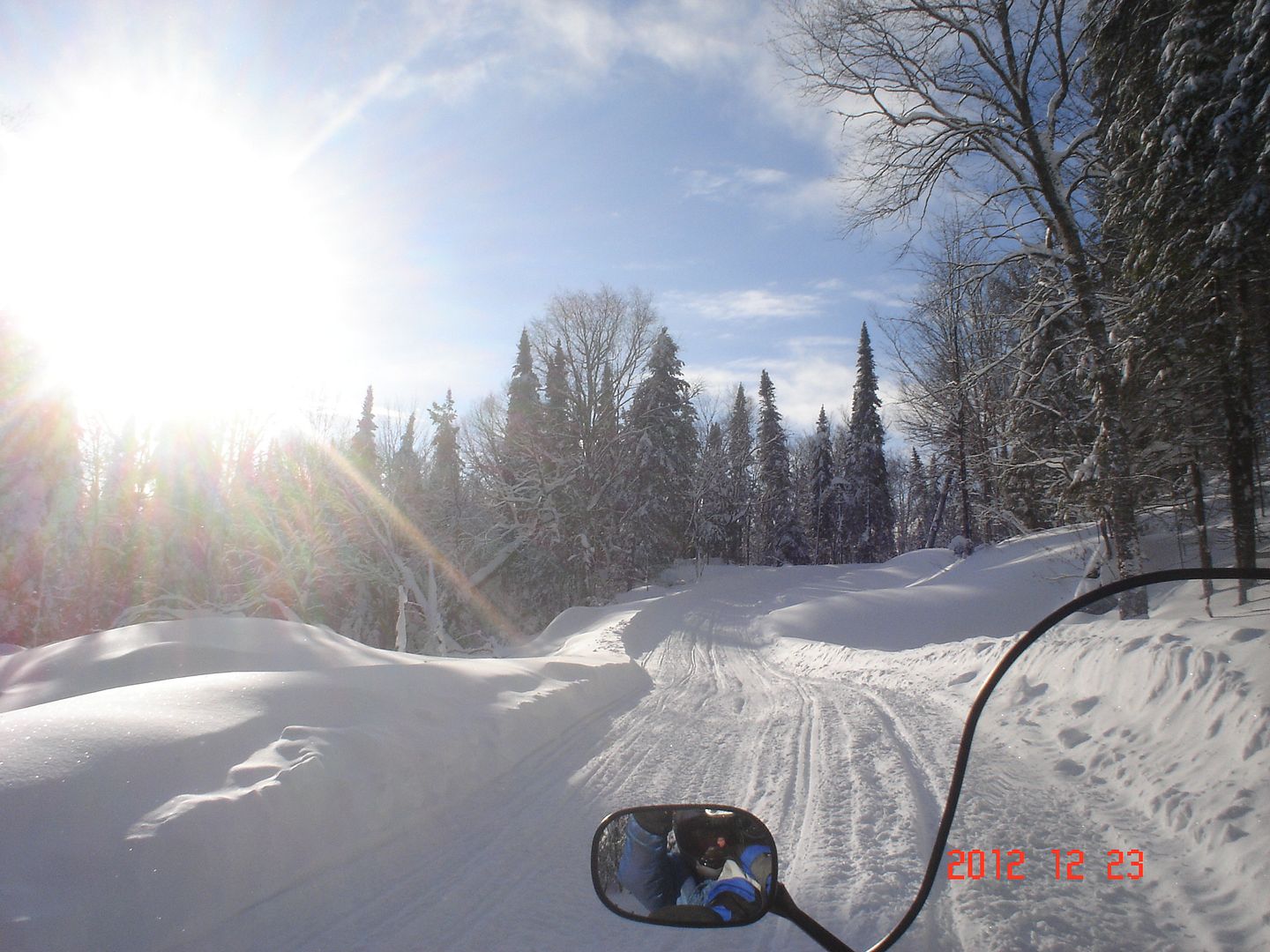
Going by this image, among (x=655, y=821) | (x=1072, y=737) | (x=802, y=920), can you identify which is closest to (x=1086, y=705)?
(x=1072, y=737)

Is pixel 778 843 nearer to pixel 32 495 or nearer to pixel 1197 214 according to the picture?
pixel 1197 214

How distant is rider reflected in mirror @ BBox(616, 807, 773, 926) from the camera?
1.84 metres

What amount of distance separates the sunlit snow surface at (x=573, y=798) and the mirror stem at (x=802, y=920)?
69.7 inches

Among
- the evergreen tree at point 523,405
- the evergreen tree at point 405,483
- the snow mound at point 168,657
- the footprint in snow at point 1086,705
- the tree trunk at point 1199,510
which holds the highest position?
the evergreen tree at point 523,405

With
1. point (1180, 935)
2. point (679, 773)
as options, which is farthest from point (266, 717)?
point (1180, 935)

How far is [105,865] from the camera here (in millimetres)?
3029

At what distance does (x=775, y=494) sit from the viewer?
52.1 metres

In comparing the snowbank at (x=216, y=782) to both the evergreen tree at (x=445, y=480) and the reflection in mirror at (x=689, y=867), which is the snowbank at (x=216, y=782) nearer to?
the reflection in mirror at (x=689, y=867)

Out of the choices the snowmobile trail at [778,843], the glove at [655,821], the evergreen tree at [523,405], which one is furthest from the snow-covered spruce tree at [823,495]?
the glove at [655,821]

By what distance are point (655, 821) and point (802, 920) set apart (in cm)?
74

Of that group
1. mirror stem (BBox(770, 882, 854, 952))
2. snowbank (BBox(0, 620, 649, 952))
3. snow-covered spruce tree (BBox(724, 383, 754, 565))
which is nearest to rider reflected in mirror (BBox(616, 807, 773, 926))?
mirror stem (BBox(770, 882, 854, 952))

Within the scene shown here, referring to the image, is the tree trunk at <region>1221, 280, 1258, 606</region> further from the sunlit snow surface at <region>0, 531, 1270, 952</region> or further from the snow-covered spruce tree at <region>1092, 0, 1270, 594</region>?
the sunlit snow surface at <region>0, 531, 1270, 952</region>

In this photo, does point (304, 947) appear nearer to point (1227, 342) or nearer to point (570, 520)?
point (1227, 342)
